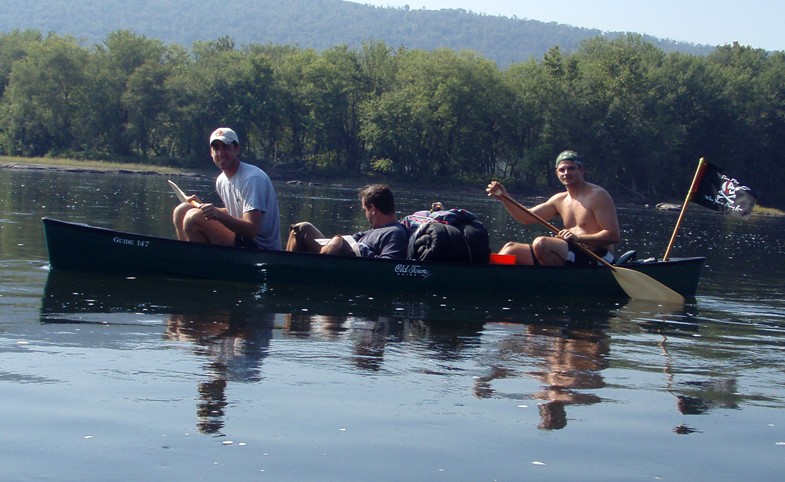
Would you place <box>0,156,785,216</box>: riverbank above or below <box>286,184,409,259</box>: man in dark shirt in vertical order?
below

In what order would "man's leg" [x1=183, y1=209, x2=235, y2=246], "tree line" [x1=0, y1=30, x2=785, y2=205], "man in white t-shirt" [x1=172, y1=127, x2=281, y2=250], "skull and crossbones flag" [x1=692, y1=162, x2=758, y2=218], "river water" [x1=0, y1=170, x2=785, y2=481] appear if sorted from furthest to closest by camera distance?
"tree line" [x1=0, y1=30, x2=785, y2=205] < "skull and crossbones flag" [x1=692, y1=162, x2=758, y2=218] < "man's leg" [x1=183, y1=209, x2=235, y2=246] < "man in white t-shirt" [x1=172, y1=127, x2=281, y2=250] < "river water" [x1=0, y1=170, x2=785, y2=481]

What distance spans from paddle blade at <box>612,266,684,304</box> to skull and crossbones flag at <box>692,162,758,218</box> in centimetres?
146

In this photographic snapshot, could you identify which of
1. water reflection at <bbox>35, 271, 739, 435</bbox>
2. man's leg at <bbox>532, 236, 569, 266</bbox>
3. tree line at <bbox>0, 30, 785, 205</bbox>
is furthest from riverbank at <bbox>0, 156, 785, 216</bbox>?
water reflection at <bbox>35, 271, 739, 435</bbox>

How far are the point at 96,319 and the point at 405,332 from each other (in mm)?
2362

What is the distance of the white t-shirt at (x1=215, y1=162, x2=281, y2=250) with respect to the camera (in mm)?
9750

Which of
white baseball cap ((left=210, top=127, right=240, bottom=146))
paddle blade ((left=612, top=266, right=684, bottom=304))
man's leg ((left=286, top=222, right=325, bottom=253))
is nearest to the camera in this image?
white baseball cap ((left=210, top=127, right=240, bottom=146))

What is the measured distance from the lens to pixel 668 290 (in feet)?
37.4

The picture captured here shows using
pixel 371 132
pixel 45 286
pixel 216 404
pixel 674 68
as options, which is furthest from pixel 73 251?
pixel 674 68

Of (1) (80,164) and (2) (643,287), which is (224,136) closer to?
(2) (643,287)

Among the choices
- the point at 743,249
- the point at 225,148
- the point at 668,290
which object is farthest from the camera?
the point at 743,249

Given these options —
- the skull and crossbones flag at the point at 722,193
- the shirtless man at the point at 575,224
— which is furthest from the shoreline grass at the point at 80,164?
the shirtless man at the point at 575,224

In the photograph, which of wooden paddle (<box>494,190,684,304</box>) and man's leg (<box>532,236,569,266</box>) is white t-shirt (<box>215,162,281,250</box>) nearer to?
wooden paddle (<box>494,190,684,304</box>)

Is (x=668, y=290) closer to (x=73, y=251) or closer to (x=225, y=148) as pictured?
(x=225, y=148)

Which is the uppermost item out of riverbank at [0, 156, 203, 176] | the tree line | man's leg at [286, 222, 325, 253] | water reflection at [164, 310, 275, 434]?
the tree line
